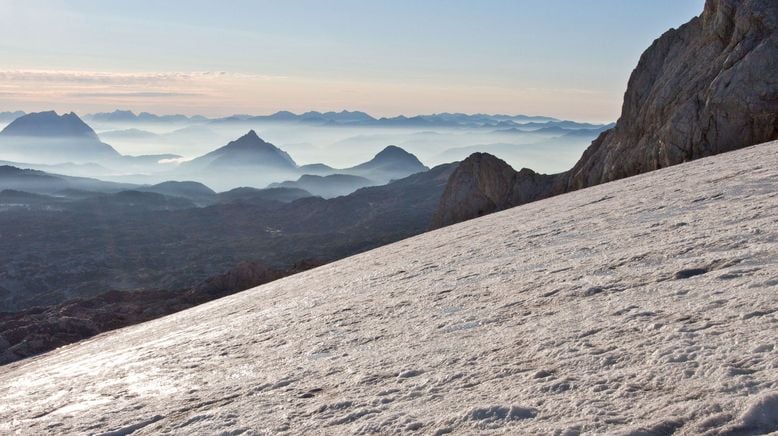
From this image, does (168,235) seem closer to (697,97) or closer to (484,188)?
(484,188)

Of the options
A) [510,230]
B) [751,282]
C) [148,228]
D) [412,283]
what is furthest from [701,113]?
[148,228]

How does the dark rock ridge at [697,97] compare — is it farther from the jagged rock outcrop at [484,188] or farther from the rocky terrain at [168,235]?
the rocky terrain at [168,235]

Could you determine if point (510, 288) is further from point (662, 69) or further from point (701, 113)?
point (662, 69)

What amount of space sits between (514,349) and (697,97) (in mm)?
17080

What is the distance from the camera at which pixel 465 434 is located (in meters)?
4.12

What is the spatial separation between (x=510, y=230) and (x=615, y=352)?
7817 millimetres

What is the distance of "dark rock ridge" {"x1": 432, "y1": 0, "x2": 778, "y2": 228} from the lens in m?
18.2

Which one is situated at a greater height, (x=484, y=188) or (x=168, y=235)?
(x=484, y=188)

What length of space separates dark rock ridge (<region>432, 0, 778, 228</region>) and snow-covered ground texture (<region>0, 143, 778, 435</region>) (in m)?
7.74

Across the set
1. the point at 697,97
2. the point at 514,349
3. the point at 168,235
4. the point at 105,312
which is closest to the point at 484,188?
the point at 697,97

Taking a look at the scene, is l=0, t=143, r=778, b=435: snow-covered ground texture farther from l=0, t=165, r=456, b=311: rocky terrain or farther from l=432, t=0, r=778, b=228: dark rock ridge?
l=0, t=165, r=456, b=311: rocky terrain

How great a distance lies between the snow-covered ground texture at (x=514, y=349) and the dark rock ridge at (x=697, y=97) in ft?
25.4

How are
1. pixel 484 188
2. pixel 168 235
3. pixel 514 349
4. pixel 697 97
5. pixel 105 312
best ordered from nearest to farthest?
pixel 514 349, pixel 697 97, pixel 105 312, pixel 484 188, pixel 168 235

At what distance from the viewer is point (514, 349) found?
549 cm
